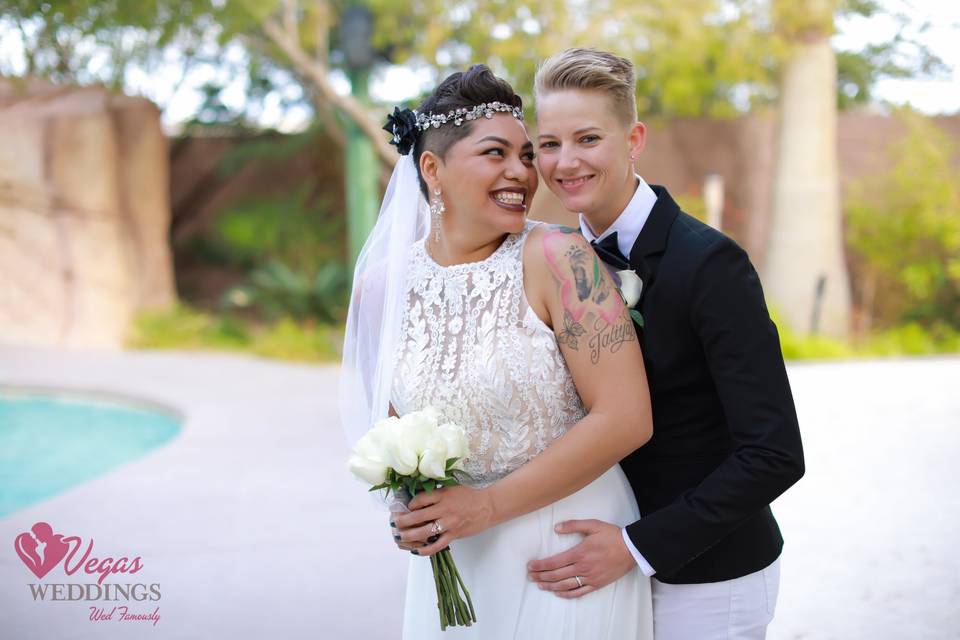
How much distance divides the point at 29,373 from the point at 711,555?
8836mm

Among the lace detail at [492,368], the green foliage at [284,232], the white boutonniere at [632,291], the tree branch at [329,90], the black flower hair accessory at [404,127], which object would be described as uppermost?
the tree branch at [329,90]

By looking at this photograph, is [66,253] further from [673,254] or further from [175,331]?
[673,254]

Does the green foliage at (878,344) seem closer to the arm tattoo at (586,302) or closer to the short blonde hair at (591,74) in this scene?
the short blonde hair at (591,74)

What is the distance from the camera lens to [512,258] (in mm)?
1987

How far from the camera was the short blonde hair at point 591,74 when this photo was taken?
1.90 metres

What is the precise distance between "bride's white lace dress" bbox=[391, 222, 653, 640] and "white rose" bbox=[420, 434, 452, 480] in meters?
0.24

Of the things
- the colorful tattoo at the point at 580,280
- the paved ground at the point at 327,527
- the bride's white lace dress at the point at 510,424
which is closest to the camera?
the colorful tattoo at the point at 580,280

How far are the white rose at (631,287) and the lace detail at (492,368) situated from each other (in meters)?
0.18

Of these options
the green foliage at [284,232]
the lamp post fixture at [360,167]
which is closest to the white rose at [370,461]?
the lamp post fixture at [360,167]

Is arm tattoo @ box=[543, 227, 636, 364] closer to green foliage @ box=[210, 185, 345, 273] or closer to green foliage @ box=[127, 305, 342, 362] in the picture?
green foliage @ box=[127, 305, 342, 362]

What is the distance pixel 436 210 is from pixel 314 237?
433 inches

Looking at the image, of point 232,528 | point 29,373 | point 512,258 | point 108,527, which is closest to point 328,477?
point 232,528

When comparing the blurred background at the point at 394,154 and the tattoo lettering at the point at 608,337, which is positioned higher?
the blurred background at the point at 394,154

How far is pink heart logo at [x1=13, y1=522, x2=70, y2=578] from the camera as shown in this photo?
403cm
